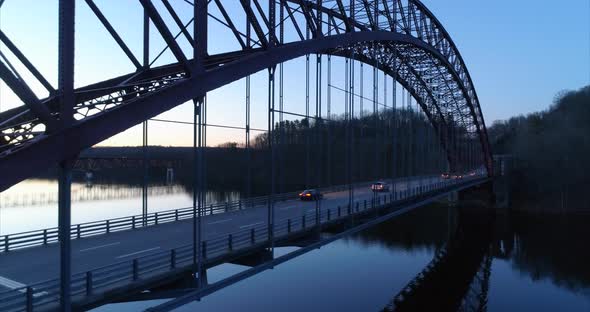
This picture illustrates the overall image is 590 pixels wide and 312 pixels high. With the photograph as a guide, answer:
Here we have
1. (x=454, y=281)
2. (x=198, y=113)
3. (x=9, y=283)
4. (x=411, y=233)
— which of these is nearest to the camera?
(x=9, y=283)

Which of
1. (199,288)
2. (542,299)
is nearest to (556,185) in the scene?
(542,299)

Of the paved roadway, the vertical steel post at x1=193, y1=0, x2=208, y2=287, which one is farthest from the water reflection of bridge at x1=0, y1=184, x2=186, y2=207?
the vertical steel post at x1=193, y1=0, x2=208, y2=287

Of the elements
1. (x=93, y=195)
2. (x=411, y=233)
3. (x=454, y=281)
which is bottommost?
(x=454, y=281)

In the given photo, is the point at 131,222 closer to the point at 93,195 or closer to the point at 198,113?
the point at 198,113

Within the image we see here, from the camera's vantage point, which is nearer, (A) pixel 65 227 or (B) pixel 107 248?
(A) pixel 65 227

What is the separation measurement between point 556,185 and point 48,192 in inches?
2998

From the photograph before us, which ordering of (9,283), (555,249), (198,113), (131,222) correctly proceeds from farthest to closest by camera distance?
(555,249)
(131,222)
(198,113)
(9,283)

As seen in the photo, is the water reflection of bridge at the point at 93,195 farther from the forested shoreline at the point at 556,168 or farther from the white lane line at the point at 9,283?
the white lane line at the point at 9,283

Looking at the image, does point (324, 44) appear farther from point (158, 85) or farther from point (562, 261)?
point (562, 261)

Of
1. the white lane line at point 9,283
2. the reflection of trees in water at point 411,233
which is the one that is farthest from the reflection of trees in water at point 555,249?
the white lane line at point 9,283

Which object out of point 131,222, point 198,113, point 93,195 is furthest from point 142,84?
point 93,195

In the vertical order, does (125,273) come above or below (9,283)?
above

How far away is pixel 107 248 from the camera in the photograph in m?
15.9

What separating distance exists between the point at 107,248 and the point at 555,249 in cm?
4101
